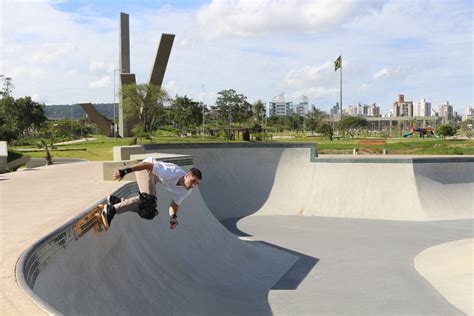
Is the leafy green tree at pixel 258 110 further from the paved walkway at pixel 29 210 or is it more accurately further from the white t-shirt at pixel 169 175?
the white t-shirt at pixel 169 175

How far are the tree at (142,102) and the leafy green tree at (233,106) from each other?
131ft

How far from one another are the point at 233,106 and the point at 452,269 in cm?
8546

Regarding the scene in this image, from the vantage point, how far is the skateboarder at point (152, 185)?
5.91 meters

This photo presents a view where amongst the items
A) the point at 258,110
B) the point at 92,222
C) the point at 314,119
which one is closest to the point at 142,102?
the point at 92,222

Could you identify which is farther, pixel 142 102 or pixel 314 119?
pixel 314 119

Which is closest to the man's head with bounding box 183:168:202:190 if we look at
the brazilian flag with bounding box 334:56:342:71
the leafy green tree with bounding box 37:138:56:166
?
the leafy green tree with bounding box 37:138:56:166

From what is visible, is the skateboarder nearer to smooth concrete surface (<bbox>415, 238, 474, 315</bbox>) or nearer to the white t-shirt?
the white t-shirt

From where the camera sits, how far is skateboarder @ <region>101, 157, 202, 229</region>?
5.91 m

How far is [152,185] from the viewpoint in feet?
20.3

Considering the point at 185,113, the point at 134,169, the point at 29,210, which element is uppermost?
the point at 185,113

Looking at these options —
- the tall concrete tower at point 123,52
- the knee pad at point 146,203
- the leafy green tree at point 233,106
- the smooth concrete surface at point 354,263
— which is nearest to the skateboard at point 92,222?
the knee pad at point 146,203

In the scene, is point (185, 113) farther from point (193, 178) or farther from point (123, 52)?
point (193, 178)

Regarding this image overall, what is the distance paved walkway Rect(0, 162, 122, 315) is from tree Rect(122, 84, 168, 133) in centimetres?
3782

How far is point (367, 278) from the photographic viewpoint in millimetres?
11430
